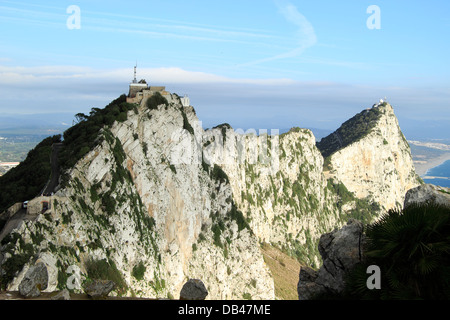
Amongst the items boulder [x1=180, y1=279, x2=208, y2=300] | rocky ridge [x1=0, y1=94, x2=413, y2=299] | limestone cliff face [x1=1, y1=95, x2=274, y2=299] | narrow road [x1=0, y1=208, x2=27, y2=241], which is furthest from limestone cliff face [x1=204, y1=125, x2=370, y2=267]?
boulder [x1=180, y1=279, x2=208, y2=300]

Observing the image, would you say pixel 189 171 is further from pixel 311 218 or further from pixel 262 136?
pixel 311 218

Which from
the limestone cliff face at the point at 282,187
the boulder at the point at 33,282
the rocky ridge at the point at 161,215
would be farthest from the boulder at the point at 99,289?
the limestone cliff face at the point at 282,187

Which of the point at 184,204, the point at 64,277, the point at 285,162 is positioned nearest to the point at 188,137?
the point at 184,204

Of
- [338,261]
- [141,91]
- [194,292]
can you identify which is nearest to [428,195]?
[338,261]

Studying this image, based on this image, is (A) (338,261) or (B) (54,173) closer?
(A) (338,261)

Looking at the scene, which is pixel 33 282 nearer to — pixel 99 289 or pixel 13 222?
pixel 99 289

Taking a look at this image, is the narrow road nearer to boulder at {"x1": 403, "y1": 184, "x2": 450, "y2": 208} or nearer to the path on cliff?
the path on cliff
